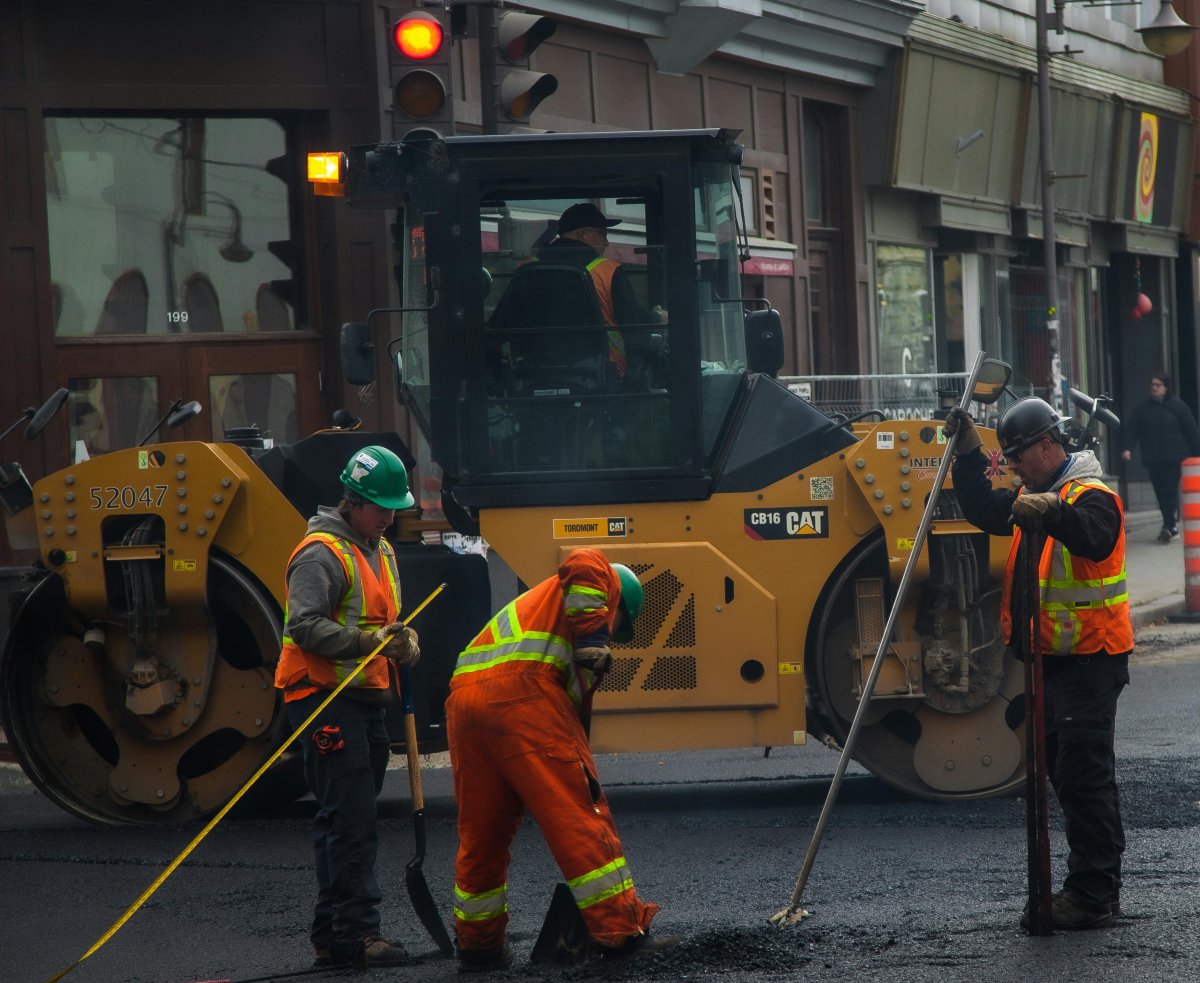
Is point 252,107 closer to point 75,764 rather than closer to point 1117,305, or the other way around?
point 75,764

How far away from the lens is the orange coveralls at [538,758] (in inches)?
226

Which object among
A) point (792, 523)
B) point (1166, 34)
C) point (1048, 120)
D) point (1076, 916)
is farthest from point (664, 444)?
point (1166, 34)

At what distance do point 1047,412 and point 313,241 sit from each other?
26.6 ft

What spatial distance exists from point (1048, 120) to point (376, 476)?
1192 centimetres

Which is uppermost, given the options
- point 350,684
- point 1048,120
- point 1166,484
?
point 1048,120

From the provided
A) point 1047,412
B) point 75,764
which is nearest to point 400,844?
point 75,764

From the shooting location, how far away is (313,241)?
44.5 ft

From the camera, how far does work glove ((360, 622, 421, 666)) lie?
613 cm

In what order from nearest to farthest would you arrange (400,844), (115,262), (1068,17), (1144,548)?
(400,844), (115,262), (1144,548), (1068,17)

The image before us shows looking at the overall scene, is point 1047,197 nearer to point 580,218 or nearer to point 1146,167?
point 580,218

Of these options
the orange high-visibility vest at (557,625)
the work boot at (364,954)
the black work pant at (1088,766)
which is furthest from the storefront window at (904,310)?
the work boot at (364,954)

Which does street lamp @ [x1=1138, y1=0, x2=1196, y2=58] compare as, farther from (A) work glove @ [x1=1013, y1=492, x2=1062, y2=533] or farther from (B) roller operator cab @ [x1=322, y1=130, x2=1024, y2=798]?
(A) work glove @ [x1=1013, y1=492, x2=1062, y2=533]

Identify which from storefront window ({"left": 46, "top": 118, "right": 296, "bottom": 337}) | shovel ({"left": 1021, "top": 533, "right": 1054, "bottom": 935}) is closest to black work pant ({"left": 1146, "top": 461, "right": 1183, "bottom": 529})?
storefront window ({"left": 46, "top": 118, "right": 296, "bottom": 337})

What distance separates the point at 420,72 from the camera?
911cm
